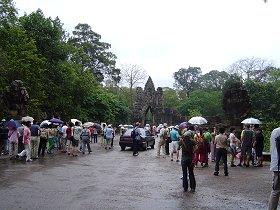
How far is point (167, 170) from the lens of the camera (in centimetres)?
1573

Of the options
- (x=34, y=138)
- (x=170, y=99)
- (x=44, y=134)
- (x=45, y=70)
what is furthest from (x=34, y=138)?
(x=170, y=99)

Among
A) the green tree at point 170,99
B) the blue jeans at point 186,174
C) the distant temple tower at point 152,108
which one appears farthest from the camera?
the green tree at point 170,99

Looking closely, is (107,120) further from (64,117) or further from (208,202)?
(208,202)

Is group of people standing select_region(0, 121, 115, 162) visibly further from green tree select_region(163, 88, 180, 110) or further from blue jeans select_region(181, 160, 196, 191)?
green tree select_region(163, 88, 180, 110)

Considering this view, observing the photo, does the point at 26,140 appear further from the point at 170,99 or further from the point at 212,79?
the point at 212,79

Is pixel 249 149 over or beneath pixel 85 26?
beneath

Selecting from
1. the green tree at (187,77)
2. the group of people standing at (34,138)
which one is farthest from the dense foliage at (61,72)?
the green tree at (187,77)

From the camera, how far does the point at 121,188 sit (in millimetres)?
11039

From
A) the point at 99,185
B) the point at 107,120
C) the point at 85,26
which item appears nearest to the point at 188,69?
the point at 85,26

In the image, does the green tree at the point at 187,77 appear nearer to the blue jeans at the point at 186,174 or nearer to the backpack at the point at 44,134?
the backpack at the point at 44,134

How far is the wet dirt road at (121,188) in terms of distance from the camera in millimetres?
8867

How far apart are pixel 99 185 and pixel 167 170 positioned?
490cm

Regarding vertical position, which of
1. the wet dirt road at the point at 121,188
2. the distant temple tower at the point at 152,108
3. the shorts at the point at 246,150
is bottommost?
the wet dirt road at the point at 121,188

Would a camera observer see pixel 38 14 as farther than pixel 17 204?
Yes
